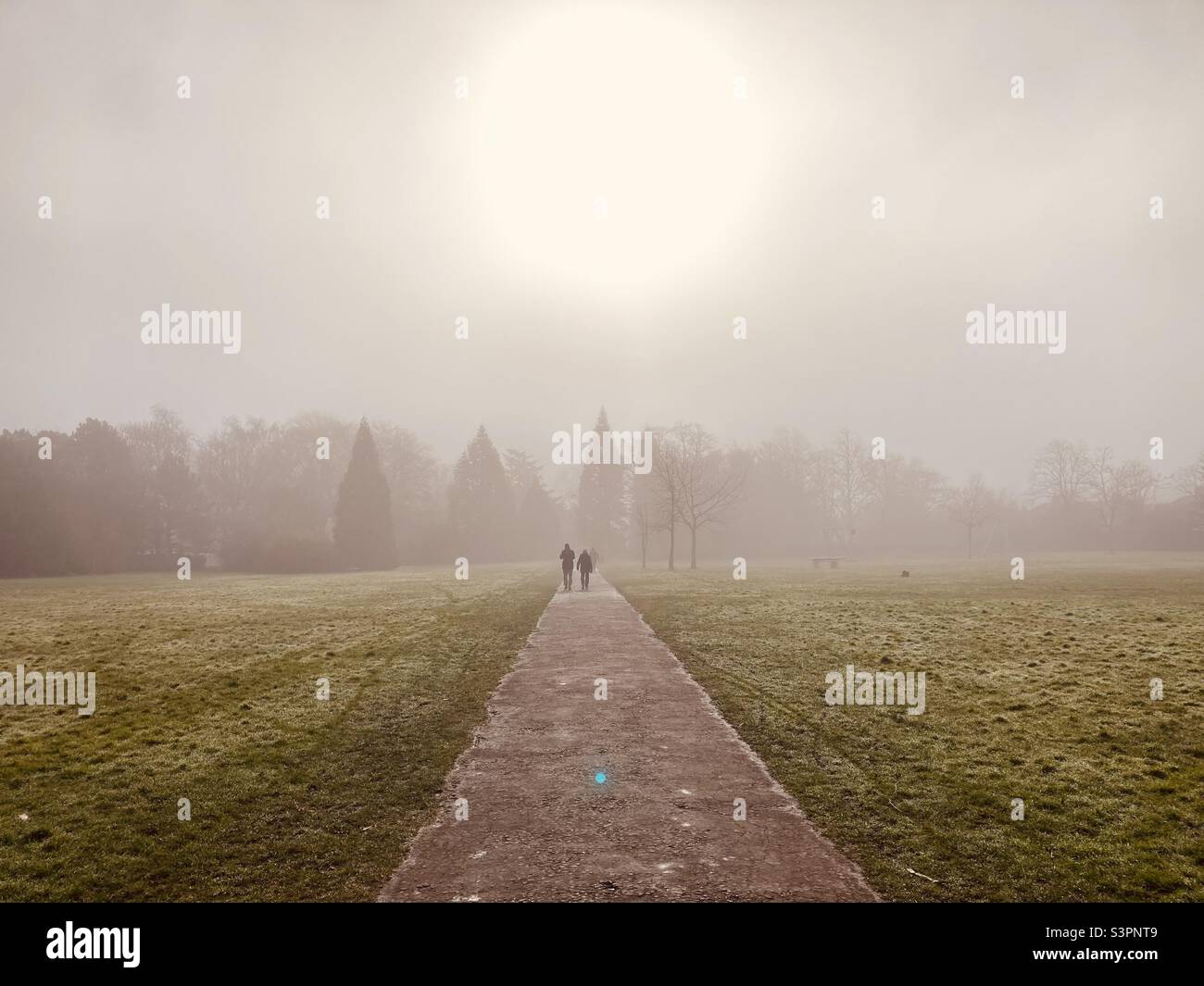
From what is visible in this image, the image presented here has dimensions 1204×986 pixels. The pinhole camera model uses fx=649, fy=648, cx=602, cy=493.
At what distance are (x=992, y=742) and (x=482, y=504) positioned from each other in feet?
264

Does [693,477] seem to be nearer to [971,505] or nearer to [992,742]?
[971,505]

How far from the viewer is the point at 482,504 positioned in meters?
86.6

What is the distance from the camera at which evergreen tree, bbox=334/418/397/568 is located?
69.0m

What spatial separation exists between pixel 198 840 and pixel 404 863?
2304 millimetres

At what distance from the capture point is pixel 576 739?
8.87 meters

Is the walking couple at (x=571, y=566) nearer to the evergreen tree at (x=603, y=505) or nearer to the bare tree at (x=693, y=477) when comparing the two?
the bare tree at (x=693, y=477)

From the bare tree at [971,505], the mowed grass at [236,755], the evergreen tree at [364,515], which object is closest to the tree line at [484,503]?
the evergreen tree at [364,515]

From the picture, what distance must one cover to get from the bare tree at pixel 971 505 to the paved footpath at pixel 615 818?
249 feet

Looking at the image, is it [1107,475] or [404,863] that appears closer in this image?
[404,863]

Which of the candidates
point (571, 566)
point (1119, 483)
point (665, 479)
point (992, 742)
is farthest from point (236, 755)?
point (1119, 483)

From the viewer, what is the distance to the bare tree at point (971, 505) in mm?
78312

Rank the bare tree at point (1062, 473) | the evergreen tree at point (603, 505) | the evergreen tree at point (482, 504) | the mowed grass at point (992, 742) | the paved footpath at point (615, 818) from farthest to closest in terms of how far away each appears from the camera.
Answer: the evergreen tree at point (603, 505), the bare tree at point (1062, 473), the evergreen tree at point (482, 504), the mowed grass at point (992, 742), the paved footpath at point (615, 818)

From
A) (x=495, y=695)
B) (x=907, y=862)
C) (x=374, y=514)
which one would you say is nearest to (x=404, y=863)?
(x=907, y=862)
